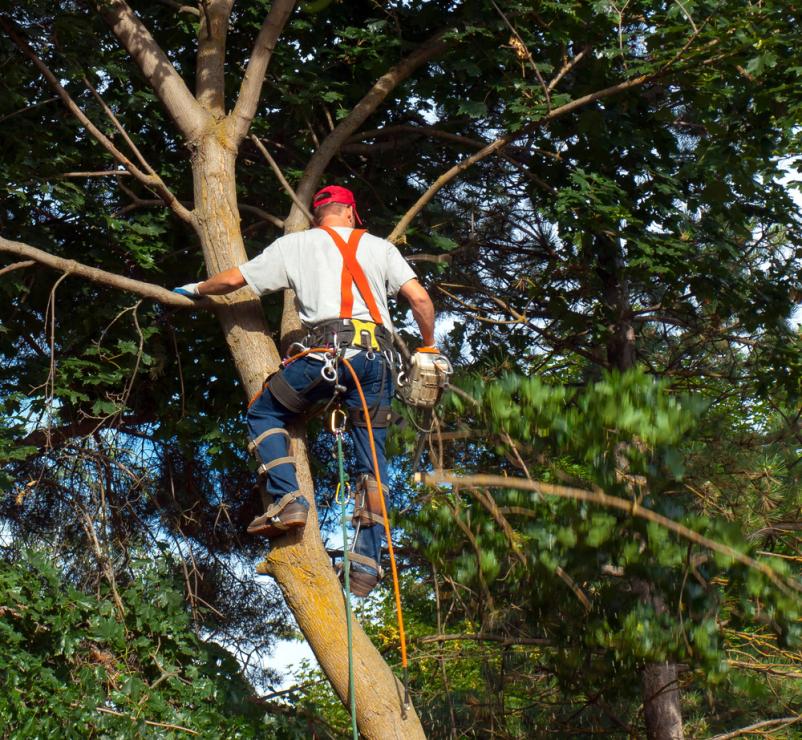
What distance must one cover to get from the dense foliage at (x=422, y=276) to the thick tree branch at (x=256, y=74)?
670 mm

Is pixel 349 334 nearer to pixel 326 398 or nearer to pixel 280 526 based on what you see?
pixel 326 398

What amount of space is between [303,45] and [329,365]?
135 inches

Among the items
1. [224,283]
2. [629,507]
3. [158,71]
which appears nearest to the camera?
[629,507]

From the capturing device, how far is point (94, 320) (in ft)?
22.6

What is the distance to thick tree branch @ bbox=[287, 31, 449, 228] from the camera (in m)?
6.20

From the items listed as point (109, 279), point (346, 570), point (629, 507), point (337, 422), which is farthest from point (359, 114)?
point (629, 507)

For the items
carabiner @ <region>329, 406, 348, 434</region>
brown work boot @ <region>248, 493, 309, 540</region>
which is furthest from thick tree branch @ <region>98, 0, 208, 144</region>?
brown work boot @ <region>248, 493, 309, 540</region>

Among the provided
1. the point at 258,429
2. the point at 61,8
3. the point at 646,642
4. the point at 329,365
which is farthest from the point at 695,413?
the point at 61,8

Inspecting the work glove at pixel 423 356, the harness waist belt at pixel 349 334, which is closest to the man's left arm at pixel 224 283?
the harness waist belt at pixel 349 334

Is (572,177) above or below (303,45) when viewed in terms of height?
below

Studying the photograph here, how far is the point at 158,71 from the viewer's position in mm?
6047

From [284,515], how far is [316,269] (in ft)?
3.71

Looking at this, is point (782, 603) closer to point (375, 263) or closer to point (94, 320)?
point (375, 263)

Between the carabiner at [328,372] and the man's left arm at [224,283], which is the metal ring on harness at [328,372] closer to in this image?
the carabiner at [328,372]
